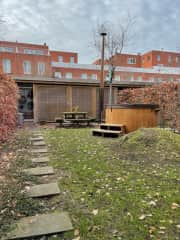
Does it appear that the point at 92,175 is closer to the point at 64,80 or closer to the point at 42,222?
the point at 42,222

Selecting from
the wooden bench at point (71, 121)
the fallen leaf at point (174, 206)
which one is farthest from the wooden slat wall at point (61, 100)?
the fallen leaf at point (174, 206)

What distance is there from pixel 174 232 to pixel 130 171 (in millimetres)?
1462

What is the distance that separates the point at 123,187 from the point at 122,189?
6 cm

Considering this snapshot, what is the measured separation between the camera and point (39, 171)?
3156 millimetres

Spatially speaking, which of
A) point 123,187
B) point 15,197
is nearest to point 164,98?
point 123,187

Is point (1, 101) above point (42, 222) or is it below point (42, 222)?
above

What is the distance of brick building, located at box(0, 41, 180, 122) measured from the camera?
34.3 feet

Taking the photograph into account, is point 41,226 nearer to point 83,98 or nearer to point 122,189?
point 122,189

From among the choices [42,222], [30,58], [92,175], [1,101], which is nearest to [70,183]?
[92,175]

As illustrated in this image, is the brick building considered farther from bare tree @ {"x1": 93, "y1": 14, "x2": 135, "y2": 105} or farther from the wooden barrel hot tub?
the wooden barrel hot tub

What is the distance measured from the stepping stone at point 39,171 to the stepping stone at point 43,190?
44 centimetres

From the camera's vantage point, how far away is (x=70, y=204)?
2203mm

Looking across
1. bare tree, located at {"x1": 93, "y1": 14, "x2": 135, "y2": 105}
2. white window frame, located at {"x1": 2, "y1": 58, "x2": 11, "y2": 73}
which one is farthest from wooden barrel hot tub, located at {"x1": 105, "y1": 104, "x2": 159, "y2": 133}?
white window frame, located at {"x1": 2, "y1": 58, "x2": 11, "y2": 73}

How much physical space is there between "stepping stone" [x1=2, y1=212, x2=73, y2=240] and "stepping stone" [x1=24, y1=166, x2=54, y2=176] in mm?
1150
